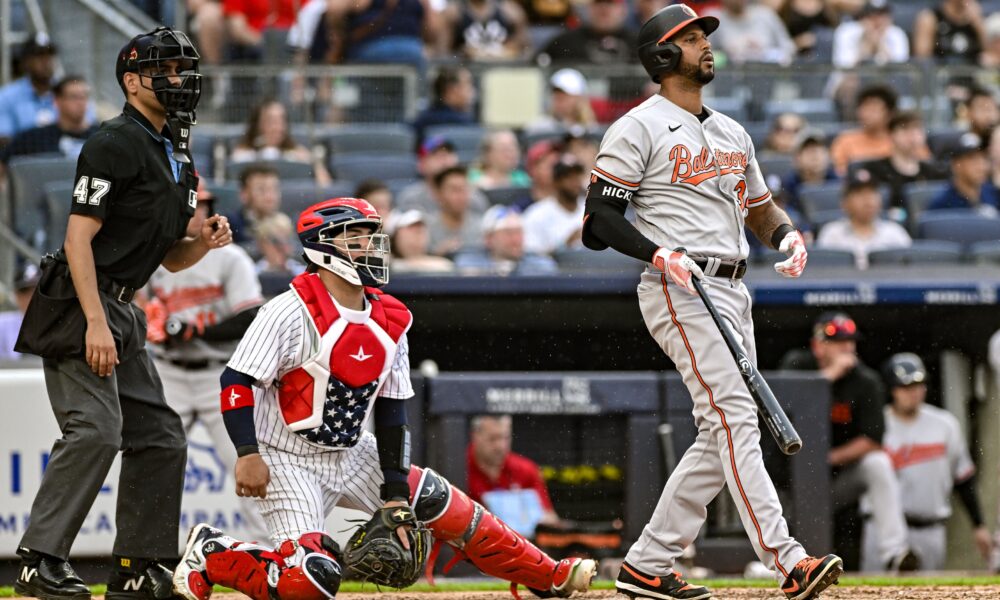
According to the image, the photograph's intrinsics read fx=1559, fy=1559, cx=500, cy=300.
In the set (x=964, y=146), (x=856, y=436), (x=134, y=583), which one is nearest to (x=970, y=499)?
(x=856, y=436)

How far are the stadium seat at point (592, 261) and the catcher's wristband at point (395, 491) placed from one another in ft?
13.1

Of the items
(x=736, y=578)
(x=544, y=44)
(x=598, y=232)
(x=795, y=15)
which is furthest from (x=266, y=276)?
(x=795, y=15)

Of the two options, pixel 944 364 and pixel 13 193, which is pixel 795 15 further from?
pixel 13 193

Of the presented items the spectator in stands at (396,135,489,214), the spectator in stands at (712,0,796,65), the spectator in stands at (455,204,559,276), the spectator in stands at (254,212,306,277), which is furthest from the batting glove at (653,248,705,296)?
the spectator in stands at (712,0,796,65)

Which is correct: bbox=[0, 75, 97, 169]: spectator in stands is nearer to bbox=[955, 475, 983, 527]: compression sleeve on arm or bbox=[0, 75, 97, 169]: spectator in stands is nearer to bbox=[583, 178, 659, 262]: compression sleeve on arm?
bbox=[583, 178, 659, 262]: compression sleeve on arm

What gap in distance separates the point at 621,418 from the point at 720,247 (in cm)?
309

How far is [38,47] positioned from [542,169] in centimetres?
345

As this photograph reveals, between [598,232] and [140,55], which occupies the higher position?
[140,55]

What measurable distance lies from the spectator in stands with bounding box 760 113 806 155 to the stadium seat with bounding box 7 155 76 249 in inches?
196

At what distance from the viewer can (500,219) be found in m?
9.30

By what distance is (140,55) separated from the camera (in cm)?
518

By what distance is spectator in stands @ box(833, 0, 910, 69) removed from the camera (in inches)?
505

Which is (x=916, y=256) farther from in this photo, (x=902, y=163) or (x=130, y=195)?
(x=130, y=195)

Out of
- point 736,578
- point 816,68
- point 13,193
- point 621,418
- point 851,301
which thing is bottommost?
point 736,578
